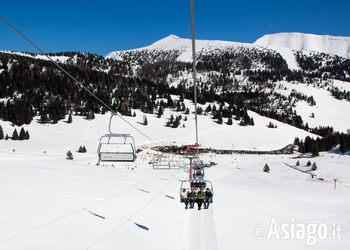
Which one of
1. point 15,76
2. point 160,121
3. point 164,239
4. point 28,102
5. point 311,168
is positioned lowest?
point 311,168

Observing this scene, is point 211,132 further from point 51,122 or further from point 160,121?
point 51,122

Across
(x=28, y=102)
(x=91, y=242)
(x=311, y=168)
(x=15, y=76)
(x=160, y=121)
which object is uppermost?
(x=15, y=76)

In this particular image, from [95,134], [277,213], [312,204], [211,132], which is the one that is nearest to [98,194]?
[277,213]

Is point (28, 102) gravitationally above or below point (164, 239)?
above

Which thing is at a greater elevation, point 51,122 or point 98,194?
point 51,122

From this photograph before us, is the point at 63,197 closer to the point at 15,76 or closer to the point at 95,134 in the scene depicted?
the point at 95,134

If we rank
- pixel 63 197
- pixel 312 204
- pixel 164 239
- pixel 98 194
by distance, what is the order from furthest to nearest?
pixel 312 204
pixel 98 194
pixel 63 197
pixel 164 239

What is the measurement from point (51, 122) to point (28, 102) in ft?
44.9

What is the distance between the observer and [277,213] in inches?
668

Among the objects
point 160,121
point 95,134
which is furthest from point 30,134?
point 160,121

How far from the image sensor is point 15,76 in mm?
102500

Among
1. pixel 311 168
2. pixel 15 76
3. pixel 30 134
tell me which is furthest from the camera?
pixel 15 76

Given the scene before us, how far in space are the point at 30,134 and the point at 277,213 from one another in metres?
64.6

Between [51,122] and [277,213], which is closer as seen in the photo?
[277,213]
